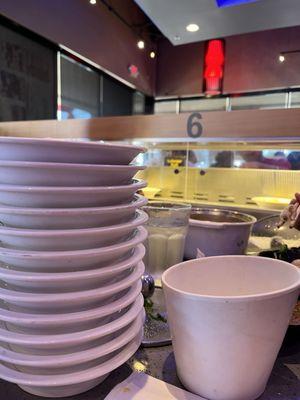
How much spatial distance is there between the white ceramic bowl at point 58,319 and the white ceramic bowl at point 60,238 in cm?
8

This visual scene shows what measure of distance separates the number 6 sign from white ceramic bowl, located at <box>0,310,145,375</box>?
805 mm

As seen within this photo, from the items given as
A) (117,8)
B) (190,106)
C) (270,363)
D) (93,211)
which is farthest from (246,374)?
(190,106)

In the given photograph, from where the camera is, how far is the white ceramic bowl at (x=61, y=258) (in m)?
0.37

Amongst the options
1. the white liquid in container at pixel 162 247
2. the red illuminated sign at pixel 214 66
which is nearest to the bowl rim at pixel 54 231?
the white liquid in container at pixel 162 247

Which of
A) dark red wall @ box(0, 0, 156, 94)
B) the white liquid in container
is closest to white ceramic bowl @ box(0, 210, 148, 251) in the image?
the white liquid in container

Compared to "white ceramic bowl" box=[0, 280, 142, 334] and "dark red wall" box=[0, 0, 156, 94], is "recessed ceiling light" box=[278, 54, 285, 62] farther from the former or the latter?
"white ceramic bowl" box=[0, 280, 142, 334]

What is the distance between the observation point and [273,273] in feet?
1.60

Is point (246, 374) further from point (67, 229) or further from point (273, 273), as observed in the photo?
point (67, 229)

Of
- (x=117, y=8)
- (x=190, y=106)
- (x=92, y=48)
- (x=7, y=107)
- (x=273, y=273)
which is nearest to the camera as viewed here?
(x=273, y=273)

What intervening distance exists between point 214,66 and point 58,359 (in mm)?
4629

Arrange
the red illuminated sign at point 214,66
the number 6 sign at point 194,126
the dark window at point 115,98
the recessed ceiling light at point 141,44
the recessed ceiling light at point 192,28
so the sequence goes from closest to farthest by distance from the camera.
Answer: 1. the number 6 sign at point 194,126
2. the recessed ceiling light at point 192,28
3. the red illuminated sign at point 214,66
4. the dark window at point 115,98
5. the recessed ceiling light at point 141,44

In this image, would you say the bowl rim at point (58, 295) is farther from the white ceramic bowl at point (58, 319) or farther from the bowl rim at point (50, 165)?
the bowl rim at point (50, 165)

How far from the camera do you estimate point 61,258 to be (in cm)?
37

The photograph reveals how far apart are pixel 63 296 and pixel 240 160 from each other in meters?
1.45
